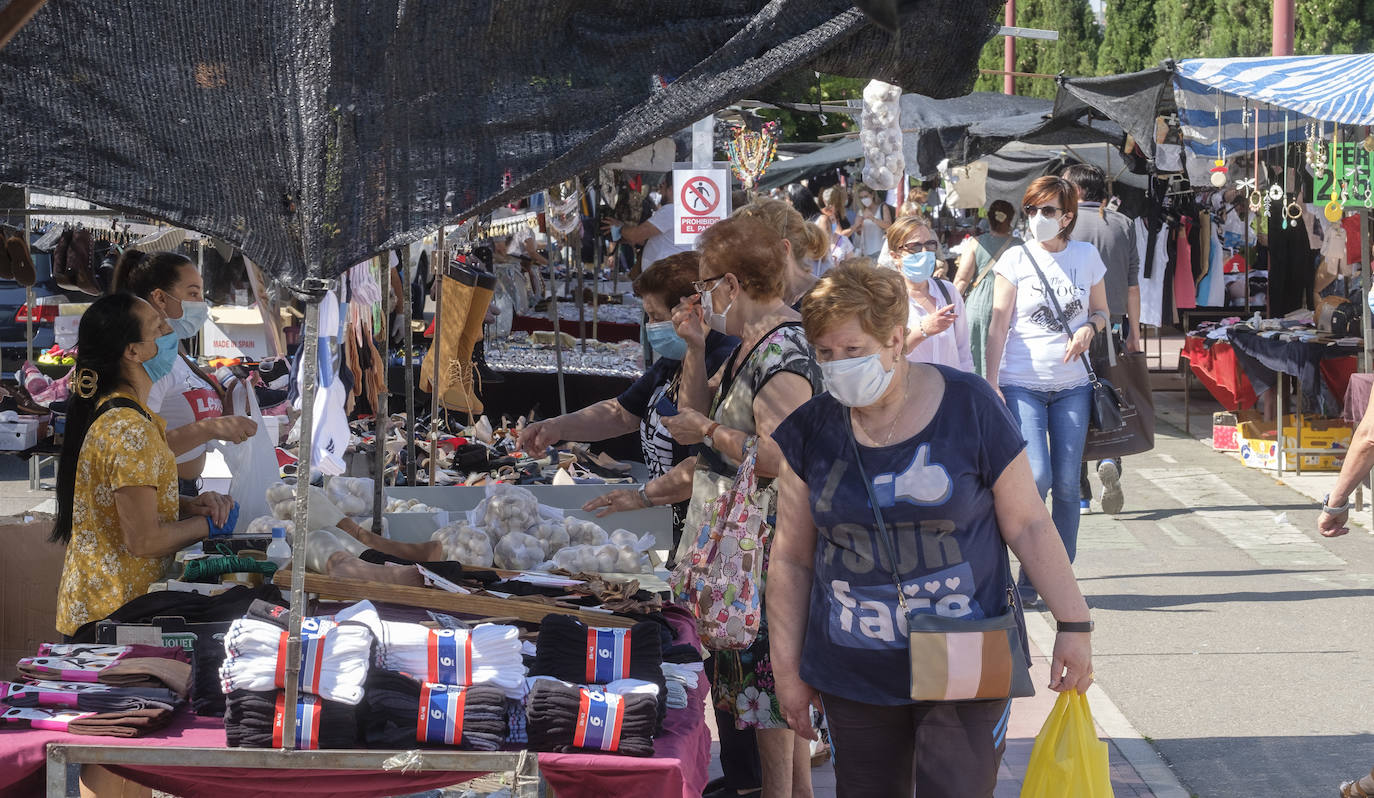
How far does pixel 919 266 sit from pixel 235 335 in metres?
6.95

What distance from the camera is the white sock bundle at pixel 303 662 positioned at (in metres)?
3.04

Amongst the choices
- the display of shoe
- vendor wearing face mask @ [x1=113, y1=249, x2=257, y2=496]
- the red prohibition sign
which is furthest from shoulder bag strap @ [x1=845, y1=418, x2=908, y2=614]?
the display of shoe

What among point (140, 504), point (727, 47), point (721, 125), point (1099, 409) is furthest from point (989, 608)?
point (721, 125)

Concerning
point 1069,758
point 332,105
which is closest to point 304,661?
point 332,105

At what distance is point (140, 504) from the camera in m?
4.13

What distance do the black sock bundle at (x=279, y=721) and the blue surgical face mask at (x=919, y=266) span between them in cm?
520

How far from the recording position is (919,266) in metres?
7.68

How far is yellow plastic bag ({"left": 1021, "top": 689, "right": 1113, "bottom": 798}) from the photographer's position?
127 inches

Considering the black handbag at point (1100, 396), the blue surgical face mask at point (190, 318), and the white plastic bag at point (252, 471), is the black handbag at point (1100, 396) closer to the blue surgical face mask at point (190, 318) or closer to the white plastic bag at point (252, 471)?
the white plastic bag at point (252, 471)

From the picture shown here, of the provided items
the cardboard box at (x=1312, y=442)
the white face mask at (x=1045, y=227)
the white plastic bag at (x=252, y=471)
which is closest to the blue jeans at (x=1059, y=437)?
the white face mask at (x=1045, y=227)

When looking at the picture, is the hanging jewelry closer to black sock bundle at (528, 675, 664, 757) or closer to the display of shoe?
the display of shoe

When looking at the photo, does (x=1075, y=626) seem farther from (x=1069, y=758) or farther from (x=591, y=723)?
(x=591, y=723)

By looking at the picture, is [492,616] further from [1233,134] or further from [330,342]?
[1233,134]

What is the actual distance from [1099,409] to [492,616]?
412 centimetres
